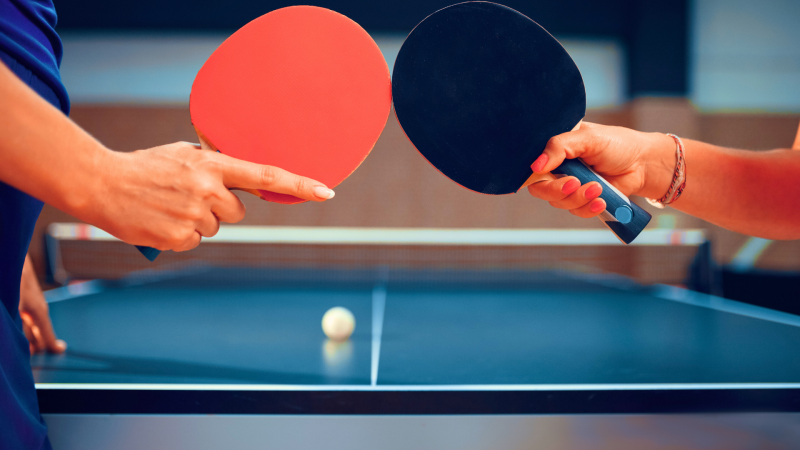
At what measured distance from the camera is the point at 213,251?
590 centimetres

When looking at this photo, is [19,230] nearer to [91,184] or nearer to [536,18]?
[91,184]

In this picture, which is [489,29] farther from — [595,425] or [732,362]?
[732,362]

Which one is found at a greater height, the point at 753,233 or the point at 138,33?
the point at 138,33

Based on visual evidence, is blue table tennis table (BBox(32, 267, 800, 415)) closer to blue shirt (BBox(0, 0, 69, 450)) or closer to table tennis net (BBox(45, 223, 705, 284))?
blue shirt (BBox(0, 0, 69, 450))

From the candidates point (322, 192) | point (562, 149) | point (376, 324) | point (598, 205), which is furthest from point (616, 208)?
point (376, 324)

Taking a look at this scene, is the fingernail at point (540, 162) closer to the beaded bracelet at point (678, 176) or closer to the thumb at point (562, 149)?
the thumb at point (562, 149)

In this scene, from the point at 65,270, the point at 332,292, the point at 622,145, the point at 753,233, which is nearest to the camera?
the point at 622,145

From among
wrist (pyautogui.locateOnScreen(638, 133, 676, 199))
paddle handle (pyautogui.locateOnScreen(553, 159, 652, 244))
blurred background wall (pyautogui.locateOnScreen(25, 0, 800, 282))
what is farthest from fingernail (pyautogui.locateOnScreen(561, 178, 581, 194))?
blurred background wall (pyautogui.locateOnScreen(25, 0, 800, 282))

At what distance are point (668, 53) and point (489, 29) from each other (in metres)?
6.11

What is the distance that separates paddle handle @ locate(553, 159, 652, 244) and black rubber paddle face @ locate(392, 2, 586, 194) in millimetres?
79

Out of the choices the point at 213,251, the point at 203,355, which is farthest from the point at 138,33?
the point at 203,355

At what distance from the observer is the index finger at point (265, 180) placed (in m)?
0.88

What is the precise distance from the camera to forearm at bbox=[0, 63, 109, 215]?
0.67 meters

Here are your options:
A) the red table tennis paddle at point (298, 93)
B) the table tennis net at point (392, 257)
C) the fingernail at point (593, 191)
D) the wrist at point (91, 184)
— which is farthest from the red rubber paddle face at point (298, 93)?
the table tennis net at point (392, 257)
